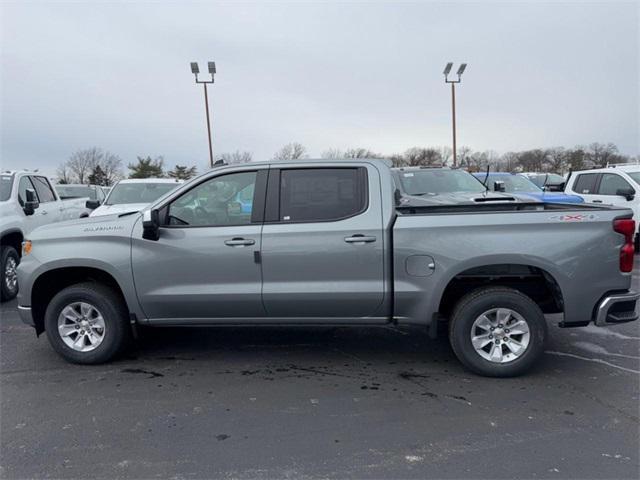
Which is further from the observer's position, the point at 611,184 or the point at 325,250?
the point at 611,184

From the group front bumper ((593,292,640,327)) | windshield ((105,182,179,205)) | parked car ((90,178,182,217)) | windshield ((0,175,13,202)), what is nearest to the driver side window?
front bumper ((593,292,640,327))

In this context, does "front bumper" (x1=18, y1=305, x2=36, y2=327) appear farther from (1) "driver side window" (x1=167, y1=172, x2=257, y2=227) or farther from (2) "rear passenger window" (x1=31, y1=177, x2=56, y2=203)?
(2) "rear passenger window" (x1=31, y1=177, x2=56, y2=203)

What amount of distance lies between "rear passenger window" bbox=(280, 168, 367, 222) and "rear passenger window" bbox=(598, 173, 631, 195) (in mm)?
8349

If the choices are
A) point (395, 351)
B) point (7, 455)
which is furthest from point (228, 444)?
point (395, 351)

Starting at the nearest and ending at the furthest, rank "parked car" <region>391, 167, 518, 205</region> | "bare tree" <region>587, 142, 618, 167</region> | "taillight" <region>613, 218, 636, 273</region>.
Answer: "taillight" <region>613, 218, 636, 273</region>
"parked car" <region>391, 167, 518, 205</region>
"bare tree" <region>587, 142, 618, 167</region>

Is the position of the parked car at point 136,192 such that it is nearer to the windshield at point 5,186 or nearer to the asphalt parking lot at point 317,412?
the windshield at point 5,186

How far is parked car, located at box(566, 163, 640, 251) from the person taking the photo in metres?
9.93

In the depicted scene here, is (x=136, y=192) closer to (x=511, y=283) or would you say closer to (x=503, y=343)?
(x=511, y=283)

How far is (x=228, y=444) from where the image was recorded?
10.6 ft

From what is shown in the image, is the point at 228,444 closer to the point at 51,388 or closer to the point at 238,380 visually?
the point at 238,380

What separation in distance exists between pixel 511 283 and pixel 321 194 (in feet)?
6.19

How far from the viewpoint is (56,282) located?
4715 mm

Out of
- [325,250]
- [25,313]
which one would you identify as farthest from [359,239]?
[25,313]

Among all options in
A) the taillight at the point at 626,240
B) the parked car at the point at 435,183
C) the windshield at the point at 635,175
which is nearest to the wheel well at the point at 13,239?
the parked car at the point at 435,183
